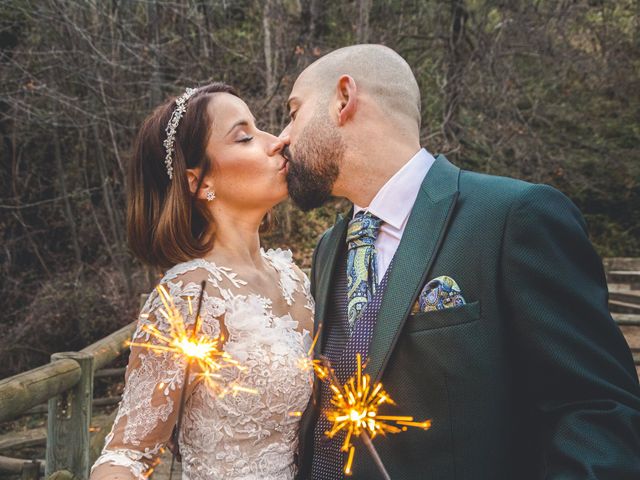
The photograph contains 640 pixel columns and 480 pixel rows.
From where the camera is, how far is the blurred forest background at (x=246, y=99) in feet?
26.1

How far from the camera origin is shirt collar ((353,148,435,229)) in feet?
6.31

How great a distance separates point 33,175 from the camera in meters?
10.9

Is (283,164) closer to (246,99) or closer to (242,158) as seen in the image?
(242,158)

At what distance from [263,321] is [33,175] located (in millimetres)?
10130

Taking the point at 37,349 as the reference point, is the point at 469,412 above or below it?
above

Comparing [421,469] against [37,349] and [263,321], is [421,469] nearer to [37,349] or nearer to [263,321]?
[263,321]

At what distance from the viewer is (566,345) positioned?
148 centimetres

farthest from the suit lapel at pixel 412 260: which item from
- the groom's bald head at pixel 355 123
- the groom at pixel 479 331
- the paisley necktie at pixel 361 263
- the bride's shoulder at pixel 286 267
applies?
the bride's shoulder at pixel 286 267

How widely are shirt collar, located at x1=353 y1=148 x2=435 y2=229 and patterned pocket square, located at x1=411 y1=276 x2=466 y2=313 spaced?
320 mm

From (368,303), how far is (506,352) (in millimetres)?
425

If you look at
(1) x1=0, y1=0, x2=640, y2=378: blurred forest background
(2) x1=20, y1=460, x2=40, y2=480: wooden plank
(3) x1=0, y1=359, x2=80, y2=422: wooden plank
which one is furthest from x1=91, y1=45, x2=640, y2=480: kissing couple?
(1) x1=0, y1=0, x2=640, y2=378: blurred forest background

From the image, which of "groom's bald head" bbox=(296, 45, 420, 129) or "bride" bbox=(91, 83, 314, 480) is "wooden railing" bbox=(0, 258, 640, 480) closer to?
"bride" bbox=(91, 83, 314, 480)

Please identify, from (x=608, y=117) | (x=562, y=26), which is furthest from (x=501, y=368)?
(x=608, y=117)

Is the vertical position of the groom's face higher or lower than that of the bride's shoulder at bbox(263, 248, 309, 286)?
higher
